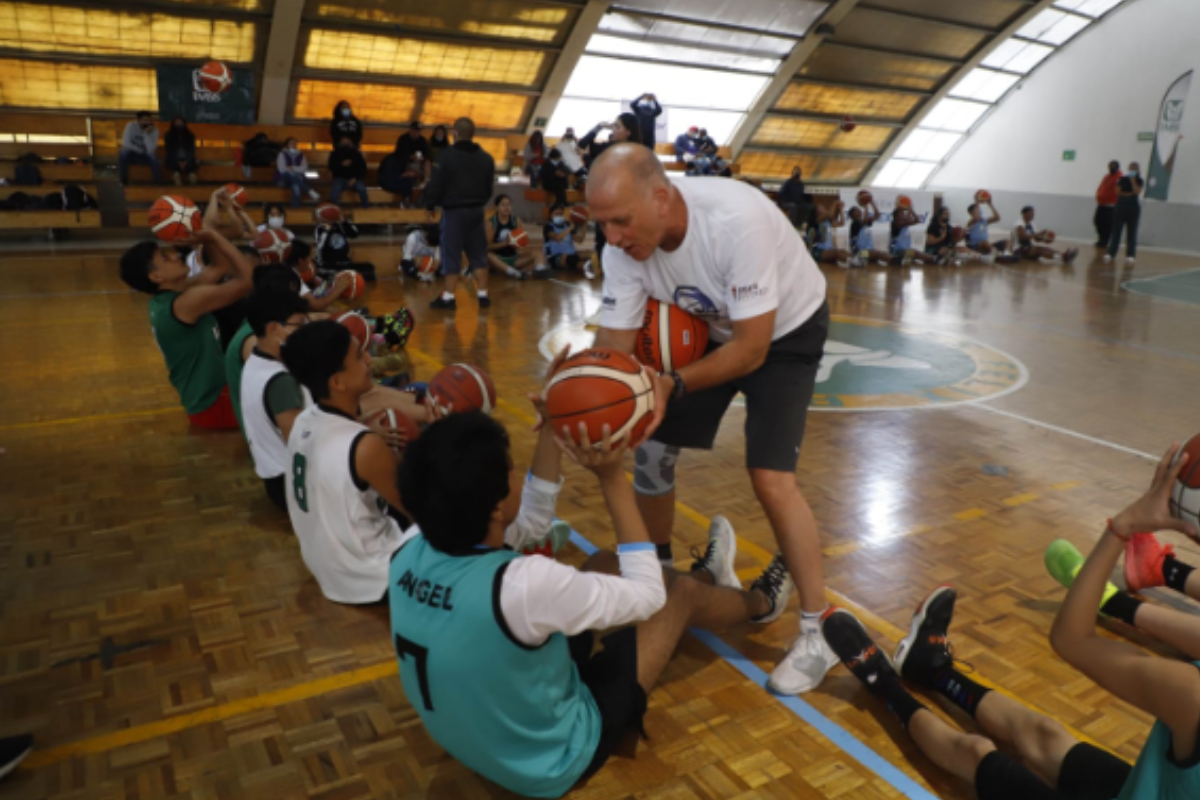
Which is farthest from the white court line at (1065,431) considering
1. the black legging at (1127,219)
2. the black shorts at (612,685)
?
the black legging at (1127,219)

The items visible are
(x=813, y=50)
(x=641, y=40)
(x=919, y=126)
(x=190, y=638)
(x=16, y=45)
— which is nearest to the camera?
(x=190, y=638)

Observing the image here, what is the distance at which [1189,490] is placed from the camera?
1792 mm

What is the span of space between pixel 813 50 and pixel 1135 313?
16.0m

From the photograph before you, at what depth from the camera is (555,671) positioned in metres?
2.29

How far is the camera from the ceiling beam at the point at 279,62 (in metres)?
18.0

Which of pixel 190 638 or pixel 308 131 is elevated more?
pixel 308 131

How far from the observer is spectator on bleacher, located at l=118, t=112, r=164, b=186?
16.9m

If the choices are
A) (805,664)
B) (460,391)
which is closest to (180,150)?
(460,391)

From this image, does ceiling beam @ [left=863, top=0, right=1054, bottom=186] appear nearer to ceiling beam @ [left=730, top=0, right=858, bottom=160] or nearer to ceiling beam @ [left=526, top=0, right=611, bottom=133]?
ceiling beam @ [left=730, top=0, right=858, bottom=160]

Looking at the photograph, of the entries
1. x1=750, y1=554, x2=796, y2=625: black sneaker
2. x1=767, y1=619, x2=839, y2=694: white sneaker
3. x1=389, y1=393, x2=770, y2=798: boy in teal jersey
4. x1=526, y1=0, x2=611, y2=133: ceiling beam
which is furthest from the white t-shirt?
x1=526, y1=0, x2=611, y2=133: ceiling beam

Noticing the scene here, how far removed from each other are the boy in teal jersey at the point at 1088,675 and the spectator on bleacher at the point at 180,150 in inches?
700

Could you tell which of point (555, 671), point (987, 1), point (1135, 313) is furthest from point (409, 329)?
point (987, 1)

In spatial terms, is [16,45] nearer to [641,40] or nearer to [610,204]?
[641,40]

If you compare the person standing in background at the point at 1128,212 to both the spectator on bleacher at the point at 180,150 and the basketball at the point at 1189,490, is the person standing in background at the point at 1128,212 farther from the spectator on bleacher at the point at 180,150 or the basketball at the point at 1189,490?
the basketball at the point at 1189,490
